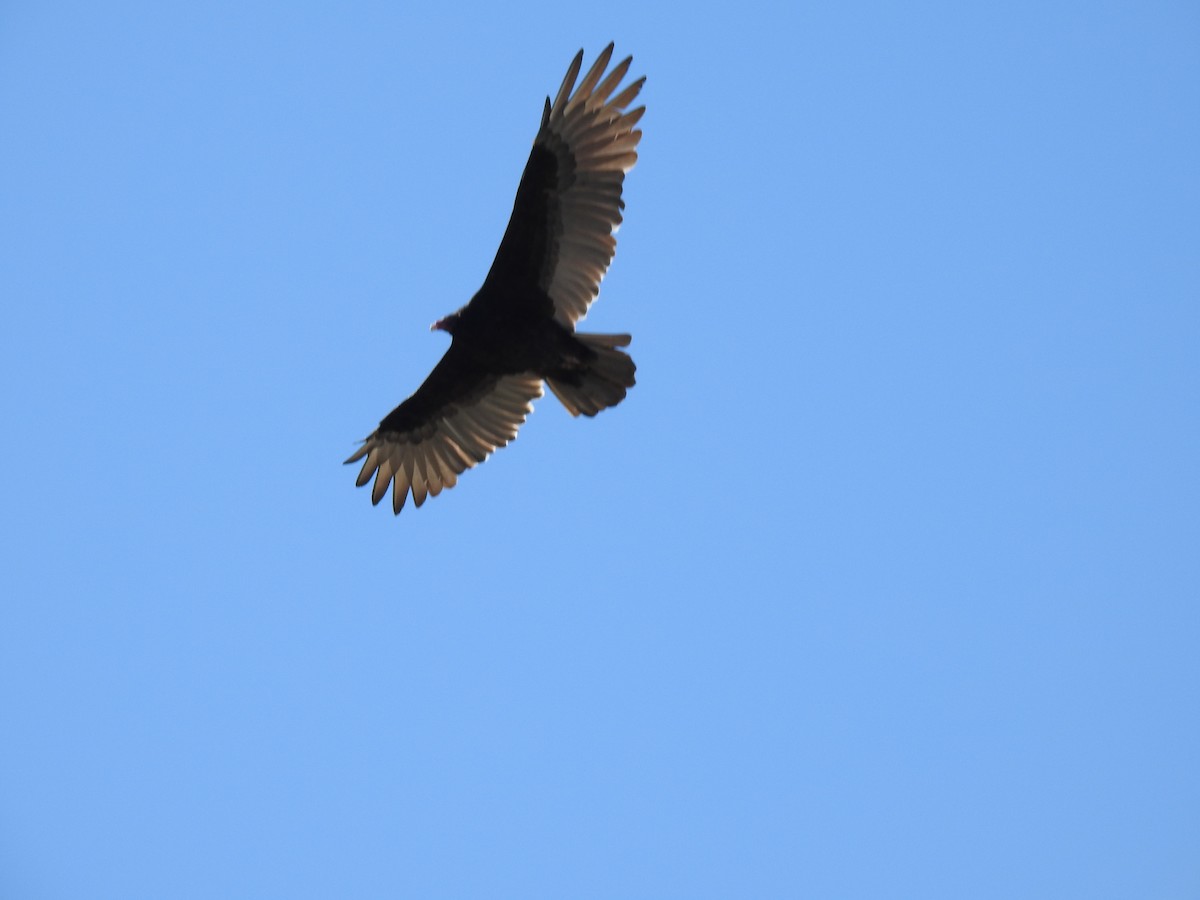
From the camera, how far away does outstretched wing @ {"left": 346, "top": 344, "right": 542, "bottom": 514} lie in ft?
29.0

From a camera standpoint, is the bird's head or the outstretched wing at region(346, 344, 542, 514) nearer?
the bird's head

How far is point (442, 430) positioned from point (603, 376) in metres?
1.51

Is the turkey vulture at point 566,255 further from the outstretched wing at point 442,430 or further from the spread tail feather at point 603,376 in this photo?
the outstretched wing at point 442,430

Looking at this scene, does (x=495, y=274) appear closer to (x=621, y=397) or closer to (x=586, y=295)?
(x=586, y=295)

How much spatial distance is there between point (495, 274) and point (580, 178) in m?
0.83

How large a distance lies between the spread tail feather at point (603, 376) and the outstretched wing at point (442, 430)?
0.66 metres

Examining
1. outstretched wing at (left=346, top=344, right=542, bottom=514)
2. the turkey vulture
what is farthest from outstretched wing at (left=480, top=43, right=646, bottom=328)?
outstretched wing at (left=346, top=344, right=542, bottom=514)

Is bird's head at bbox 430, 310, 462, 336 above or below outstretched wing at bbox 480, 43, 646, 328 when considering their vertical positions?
below

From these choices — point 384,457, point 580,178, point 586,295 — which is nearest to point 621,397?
point 586,295

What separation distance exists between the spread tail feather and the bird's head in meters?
0.80

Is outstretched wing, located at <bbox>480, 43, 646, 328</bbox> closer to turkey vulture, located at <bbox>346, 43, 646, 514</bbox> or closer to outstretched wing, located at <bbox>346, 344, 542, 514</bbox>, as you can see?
turkey vulture, located at <bbox>346, 43, 646, 514</bbox>

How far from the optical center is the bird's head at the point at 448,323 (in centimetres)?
817

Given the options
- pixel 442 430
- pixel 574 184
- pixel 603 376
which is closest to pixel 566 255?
pixel 574 184

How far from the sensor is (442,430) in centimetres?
903
